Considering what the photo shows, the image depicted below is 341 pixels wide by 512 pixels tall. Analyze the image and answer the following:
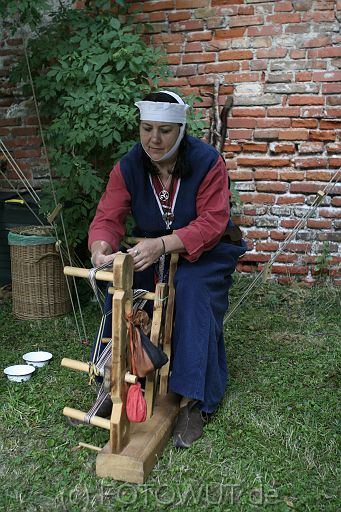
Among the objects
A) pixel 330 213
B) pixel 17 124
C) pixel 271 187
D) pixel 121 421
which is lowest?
pixel 121 421

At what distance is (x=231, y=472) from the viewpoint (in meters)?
2.33

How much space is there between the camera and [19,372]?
3236 mm

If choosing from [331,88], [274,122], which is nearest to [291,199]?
[274,122]

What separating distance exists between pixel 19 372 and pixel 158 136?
156cm

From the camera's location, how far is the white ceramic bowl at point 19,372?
3201 millimetres

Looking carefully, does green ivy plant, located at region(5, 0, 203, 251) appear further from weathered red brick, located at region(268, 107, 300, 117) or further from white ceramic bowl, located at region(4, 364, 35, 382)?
white ceramic bowl, located at region(4, 364, 35, 382)

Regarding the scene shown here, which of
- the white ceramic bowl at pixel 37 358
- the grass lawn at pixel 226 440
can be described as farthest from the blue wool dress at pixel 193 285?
the white ceramic bowl at pixel 37 358

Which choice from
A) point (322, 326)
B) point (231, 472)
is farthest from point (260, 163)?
point (231, 472)

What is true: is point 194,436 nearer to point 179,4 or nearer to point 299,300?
point 299,300

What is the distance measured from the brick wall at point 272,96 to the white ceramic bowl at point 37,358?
75.2 inches

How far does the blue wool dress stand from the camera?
101 inches

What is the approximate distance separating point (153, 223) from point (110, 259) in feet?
1.36

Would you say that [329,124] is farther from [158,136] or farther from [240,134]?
[158,136]

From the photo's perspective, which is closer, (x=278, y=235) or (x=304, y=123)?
(x=304, y=123)
